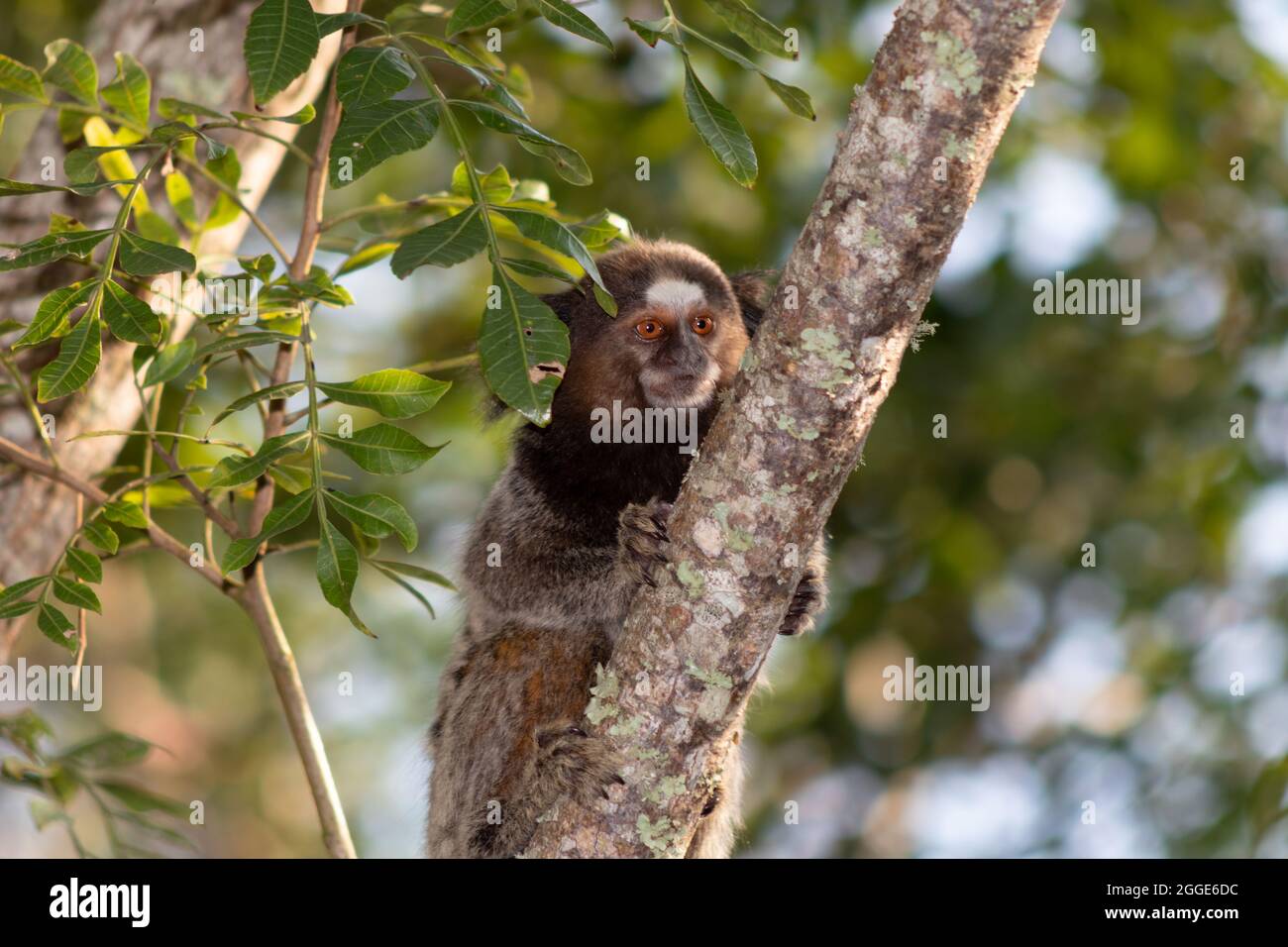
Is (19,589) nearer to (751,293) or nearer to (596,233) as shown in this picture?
(596,233)

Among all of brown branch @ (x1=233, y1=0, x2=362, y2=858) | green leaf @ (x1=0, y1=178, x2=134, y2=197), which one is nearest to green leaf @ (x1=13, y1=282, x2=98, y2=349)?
green leaf @ (x1=0, y1=178, x2=134, y2=197)

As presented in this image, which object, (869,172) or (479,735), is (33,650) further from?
(869,172)

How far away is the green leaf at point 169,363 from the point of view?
3.70 meters

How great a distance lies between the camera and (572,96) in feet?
29.0

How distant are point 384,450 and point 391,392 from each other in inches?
6.4

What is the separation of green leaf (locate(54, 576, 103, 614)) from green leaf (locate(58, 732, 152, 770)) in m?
1.16

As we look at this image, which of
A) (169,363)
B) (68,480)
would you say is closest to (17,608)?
(68,480)

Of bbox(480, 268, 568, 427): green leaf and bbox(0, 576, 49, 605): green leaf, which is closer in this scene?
bbox(480, 268, 568, 427): green leaf

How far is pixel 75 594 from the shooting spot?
371 centimetres

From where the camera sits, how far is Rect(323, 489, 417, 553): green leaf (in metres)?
3.43

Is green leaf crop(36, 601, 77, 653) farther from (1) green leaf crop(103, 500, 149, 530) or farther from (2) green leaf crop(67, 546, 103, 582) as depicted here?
(1) green leaf crop(103, 500, 149, 530)

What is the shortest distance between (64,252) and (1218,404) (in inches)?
304
